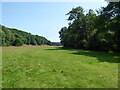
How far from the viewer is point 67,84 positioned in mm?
3791

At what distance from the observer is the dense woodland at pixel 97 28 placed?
16.1 metres

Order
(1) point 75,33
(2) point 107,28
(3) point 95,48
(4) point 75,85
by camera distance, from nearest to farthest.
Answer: (4) point 75,85, (2) point 107,28, (3) point 95,48, (1) point 75,33

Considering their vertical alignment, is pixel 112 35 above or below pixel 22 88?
above

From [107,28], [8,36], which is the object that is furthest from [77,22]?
[8,36]

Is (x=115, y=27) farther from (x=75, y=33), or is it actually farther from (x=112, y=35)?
(x=75, y=33)

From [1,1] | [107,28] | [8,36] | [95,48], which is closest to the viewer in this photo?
[1,1]

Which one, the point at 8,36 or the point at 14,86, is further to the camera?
the point at 8,36

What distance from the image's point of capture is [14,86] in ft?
11.8

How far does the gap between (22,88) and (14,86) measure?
383 millimetres

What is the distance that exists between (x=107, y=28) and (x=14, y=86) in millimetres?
17406

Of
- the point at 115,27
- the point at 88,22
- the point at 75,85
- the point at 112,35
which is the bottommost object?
the point at 75,85

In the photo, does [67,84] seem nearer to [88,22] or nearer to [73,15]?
[88,22]

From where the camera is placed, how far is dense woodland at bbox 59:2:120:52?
635 inches

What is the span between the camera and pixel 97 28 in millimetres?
19422
